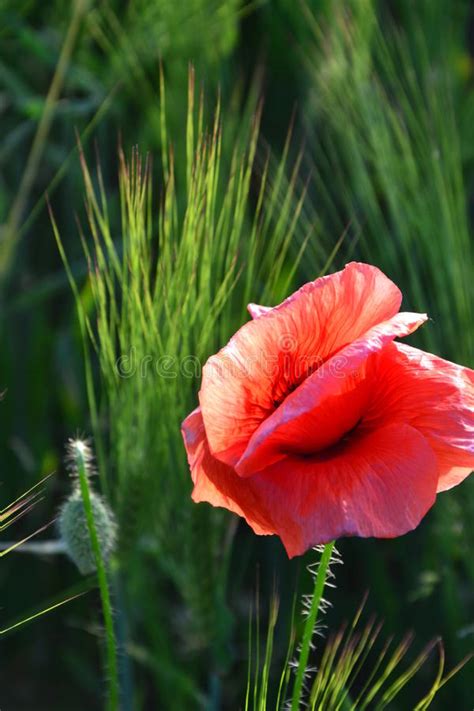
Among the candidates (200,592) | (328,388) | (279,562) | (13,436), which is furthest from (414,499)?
(13,436)

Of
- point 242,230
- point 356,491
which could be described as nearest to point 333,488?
point 356,491

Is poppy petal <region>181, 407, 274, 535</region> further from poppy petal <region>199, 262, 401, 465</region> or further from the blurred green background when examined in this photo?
the blurred green background

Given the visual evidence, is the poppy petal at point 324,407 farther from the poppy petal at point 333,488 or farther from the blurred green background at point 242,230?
the blurred green background at point 242,230

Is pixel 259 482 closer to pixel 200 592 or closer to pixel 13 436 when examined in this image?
pixel 200 592

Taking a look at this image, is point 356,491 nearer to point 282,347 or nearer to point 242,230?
point 282,347

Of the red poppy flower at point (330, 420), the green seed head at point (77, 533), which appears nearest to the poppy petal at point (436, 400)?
the red poppy flower at point (330, 420)
